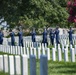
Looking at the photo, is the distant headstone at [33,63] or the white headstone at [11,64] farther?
the white headstone at [11,64]

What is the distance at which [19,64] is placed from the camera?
930cm

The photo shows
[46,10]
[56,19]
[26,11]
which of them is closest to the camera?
[26,11]

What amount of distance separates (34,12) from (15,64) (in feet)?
115

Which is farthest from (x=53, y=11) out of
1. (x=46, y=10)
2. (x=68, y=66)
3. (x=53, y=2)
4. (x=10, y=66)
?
(x=10, y=66)

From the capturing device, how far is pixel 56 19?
175 ft

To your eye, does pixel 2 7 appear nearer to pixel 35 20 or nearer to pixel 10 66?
pixel 35 20

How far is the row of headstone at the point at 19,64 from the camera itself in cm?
662

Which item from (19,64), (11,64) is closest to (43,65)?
(19,64)

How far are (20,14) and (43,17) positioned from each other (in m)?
6.35

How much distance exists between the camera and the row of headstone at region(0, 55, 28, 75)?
829cm

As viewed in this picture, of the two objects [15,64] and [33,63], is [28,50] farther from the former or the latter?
[33,63]

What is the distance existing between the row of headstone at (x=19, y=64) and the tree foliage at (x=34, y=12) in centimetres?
2705

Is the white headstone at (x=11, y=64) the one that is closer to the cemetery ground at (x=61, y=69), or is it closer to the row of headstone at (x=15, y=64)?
the row of headstone at (x=15, y=64)

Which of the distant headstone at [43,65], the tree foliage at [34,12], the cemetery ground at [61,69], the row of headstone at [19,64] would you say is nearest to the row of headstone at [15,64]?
the row of headstone at [19,64]
